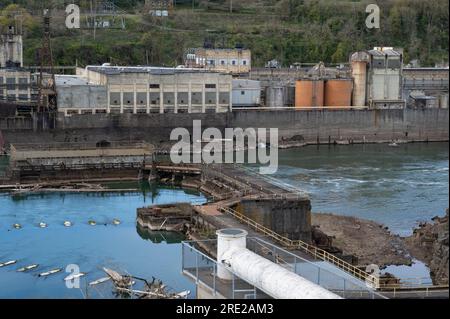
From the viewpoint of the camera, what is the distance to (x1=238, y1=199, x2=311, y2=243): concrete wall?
17109mm

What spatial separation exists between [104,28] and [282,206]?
36.1 metres

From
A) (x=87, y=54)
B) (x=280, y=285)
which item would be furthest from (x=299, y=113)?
(x=280, y=285)

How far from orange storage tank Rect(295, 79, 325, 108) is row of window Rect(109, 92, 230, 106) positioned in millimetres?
3080

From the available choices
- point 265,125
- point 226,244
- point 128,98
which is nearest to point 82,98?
point 128,98

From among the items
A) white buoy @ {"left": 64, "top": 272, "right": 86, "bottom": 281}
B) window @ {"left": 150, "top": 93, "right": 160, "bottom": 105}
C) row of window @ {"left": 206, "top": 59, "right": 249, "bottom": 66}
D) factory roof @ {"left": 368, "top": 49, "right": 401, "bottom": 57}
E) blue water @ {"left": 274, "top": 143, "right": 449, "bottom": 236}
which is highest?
factory roof @ {"left": 368, "top": 49, "right": 401, "bottom": 57}

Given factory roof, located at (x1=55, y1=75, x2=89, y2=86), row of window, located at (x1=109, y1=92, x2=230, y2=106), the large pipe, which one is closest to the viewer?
the large pipe

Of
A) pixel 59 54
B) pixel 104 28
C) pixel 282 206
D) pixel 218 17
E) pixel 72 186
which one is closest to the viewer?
pixel 282 206

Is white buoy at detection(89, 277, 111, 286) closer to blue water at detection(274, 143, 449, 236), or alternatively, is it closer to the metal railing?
the metal railing

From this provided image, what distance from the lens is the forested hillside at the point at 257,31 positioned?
1903 inches

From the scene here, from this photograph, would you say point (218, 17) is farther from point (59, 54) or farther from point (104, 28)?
point (59, 54)

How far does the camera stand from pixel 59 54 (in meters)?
46.2

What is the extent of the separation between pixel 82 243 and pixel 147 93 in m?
16.1

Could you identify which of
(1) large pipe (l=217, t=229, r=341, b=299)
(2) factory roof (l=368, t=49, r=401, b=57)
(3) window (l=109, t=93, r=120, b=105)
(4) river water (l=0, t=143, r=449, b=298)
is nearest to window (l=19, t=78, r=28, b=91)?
(3) window (l=109, t=93, r=120, b=105)

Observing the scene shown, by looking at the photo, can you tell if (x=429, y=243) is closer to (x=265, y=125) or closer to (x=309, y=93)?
(x=265, y=125)
